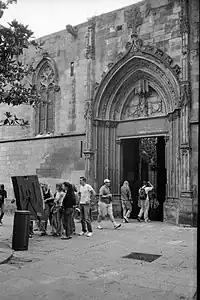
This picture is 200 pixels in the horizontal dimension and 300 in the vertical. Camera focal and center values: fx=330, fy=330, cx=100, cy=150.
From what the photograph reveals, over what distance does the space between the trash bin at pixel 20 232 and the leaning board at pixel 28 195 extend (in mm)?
1275

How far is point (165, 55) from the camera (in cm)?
1270

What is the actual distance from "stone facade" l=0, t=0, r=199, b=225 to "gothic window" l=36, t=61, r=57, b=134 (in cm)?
7

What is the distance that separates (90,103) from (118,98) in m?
1.30

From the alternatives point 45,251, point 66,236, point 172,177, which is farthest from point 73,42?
point 45,251

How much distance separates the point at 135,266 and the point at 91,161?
8320 mm

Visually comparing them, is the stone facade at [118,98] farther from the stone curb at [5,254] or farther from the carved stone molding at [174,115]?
the stone curb at [5,254]

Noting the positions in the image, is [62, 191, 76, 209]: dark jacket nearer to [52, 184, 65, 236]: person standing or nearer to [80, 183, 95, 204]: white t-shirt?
[52, 184, 65, 236]: person standing

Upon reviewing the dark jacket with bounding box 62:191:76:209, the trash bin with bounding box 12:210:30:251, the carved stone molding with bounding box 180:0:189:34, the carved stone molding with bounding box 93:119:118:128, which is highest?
the carved stone molding with bounding box 180:0:189:34

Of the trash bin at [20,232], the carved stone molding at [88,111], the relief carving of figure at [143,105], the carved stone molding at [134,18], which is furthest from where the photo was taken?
the carved stone molding at [88,111]

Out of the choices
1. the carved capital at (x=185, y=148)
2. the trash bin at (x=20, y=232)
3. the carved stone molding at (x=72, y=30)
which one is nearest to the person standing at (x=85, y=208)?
the trash bin at (x=20, y=232)

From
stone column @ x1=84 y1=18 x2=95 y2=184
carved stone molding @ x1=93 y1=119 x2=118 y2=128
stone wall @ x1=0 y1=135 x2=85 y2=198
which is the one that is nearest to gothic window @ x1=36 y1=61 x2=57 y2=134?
stone wall @ x1=0 y1=135 x2=85 y2=198

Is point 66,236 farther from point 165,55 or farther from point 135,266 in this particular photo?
point 165,55

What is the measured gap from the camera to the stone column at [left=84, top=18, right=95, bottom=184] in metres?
14.1

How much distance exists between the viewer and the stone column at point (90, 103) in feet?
46.3
